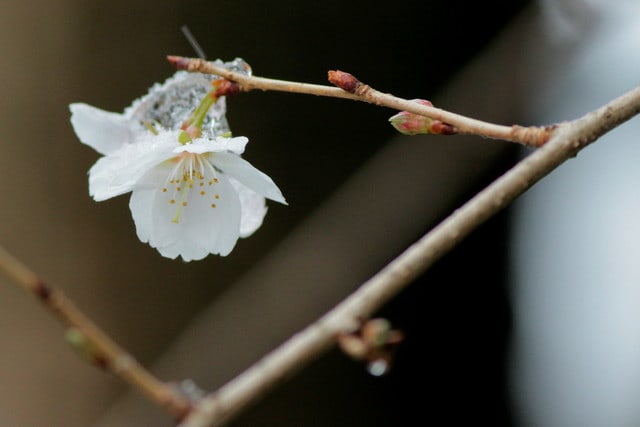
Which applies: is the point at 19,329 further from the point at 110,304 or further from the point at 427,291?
the point at 427,291

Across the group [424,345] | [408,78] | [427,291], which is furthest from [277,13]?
[424,345]

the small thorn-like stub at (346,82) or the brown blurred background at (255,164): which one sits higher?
the brown blurred background at (255,164)

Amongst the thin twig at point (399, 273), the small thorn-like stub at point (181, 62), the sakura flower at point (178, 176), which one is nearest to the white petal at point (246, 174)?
the sakura flower at point (178, 176)

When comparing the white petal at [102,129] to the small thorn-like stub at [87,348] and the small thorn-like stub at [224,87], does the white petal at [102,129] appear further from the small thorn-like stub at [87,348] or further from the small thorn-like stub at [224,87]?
the small thorn-like stub at [87,348]

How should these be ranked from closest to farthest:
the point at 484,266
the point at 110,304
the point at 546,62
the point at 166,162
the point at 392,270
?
the point at 392,270, the point at 166,162, the point at 546,62, the point at 110,304, the point at 484,266

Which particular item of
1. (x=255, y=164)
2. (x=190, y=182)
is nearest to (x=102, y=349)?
(x=190, y=182)

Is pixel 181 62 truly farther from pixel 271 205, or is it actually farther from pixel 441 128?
pixel 271 205
